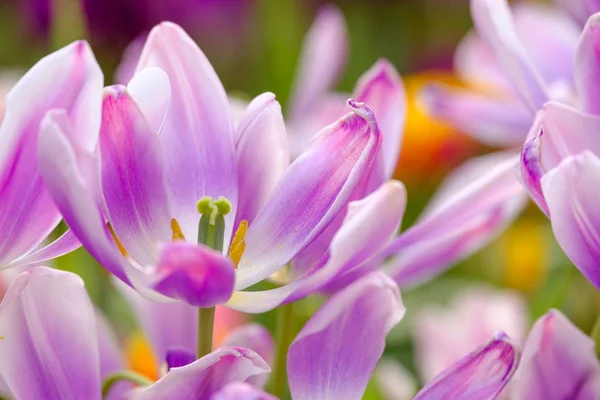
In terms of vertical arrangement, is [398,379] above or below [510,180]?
below

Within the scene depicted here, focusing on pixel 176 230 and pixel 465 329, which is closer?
pixel 176 230

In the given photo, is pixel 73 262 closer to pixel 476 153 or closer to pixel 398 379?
pixel 398 379

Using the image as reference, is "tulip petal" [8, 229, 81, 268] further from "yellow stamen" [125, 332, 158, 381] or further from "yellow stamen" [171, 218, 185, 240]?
"yellow stamen" [125, 332, 158, 381]

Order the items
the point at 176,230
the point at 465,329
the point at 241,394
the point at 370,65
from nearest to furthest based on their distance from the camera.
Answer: the point at 241,394 < the point at 176,230 < the point at 465,329 < the point at 370,65

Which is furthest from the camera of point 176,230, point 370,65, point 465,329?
point 370,65

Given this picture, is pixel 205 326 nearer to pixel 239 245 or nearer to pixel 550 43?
pixel 239 245

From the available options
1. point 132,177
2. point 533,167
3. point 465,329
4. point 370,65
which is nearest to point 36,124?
point 132,177

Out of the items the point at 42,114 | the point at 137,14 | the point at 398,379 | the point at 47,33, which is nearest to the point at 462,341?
the point at 398,379

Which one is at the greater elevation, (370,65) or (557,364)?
(557,364)
